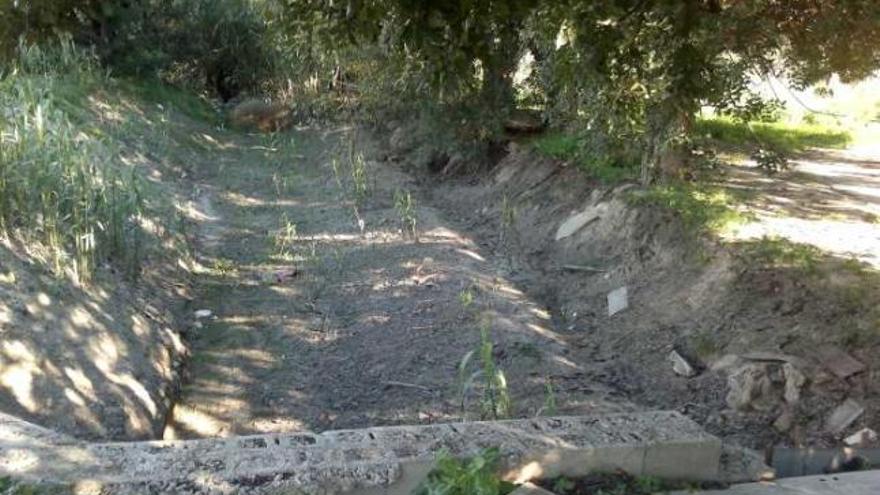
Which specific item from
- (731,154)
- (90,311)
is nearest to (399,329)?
(90,311)

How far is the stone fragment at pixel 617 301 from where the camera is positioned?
24.3 ft

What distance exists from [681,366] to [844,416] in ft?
3.84

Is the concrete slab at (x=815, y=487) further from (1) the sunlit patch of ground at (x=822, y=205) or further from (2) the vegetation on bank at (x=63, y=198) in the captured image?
(2) the vegetation on bank at (x=63, y=198)

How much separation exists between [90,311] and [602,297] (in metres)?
4.02

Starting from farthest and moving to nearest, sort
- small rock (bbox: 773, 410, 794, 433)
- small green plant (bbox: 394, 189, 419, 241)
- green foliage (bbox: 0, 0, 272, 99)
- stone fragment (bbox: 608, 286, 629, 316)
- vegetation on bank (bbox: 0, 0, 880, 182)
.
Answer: green foliage (bbox: 0, 0, 272, 99)
small green plant (bbox: 394, 189, 419, 241)
stone fragment (bbox: 608, 286, 629, 316)
small rock (bbox: 773, 410, 794, 433)
vegetation on bank (bbox: 0, 0, 880, 182)

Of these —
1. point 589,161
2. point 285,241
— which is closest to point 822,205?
point 589,161

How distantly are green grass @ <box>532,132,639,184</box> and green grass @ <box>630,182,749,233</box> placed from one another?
63 cm

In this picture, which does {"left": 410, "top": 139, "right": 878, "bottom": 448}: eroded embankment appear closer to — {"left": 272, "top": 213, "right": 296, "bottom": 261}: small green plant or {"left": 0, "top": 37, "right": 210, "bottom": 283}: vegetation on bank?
{"left": 272, "top": 213, "right": 296, "bottom": 261}: small green plant

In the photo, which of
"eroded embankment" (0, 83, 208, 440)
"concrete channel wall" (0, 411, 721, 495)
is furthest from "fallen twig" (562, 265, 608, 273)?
"concrete channel wall" (0, 411, 721, 495)

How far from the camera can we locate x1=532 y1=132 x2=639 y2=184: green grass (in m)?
9.71

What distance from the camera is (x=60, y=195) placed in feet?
21.2

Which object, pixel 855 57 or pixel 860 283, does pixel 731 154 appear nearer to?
pixel 860 283

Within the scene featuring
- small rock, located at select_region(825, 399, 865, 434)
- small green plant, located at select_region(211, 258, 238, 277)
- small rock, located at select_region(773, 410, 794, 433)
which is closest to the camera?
small rock, located at select_region(825, 399, 865, 434)

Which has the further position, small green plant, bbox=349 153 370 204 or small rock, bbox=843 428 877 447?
small green plant, bbox=349 153 370 204
